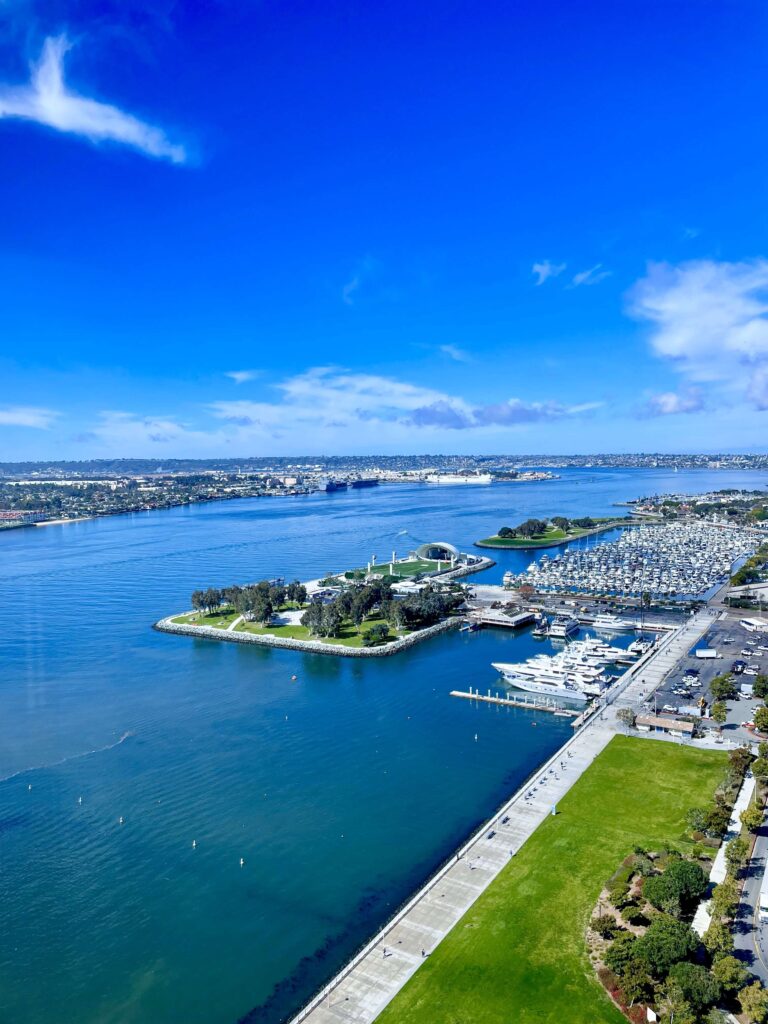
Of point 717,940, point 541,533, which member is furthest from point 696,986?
point 541,533

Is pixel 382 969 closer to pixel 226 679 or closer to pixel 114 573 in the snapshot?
pixel 226 679

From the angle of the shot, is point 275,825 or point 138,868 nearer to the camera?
point 138,868

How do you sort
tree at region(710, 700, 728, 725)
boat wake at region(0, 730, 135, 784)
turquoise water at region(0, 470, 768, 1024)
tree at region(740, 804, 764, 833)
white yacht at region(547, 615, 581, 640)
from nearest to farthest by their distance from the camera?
turquoise water at region(0, 470, 768, 1024) < tree at region(740, 804, 764, 833) < boat wake at region(0, 730, 135, 784) < tree at region(710, 700, 728, 725) < white yacht at region(547, 615, 581, 640)

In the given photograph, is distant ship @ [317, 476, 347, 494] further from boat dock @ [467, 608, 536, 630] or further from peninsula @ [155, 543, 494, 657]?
boat dock @ [467, 608, 536, 630]

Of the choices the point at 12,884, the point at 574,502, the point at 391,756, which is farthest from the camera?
the point at 574,502

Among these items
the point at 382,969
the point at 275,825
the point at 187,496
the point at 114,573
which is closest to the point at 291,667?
the point at 275,825

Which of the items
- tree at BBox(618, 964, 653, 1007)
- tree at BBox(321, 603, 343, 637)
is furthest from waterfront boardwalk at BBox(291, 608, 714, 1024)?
tree at BBox(321, 603, 343, 637)

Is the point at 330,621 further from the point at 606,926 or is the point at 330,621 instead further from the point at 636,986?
the point at 636,986
